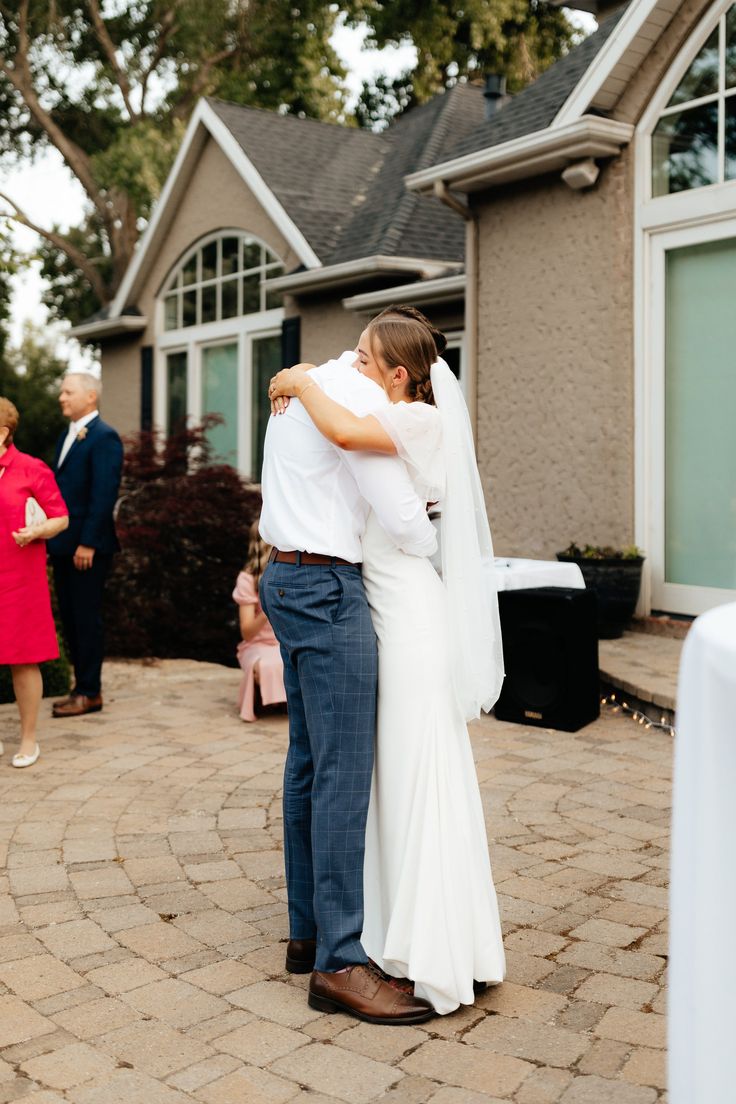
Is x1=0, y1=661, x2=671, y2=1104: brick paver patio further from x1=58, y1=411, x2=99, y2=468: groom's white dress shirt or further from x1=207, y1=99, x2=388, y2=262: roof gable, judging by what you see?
x1=207, y1=99, x2=388, y2=262: roof gable

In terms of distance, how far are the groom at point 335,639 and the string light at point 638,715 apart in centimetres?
351

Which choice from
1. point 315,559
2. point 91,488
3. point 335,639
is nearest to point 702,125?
point 91,488

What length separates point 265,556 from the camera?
21.3ft

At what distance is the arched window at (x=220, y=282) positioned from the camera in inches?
536

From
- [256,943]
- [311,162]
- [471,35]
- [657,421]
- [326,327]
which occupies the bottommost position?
[256,943]

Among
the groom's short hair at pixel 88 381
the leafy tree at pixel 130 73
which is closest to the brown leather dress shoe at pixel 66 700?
the groom's short hair at pixel 88 381

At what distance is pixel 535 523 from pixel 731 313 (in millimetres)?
2223

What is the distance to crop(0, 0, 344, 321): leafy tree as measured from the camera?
22797mm

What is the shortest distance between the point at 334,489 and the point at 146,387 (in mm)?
12818

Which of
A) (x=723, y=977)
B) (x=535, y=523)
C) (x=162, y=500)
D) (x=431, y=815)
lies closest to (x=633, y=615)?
(x=535, y=523)

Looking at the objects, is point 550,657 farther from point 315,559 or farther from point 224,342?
point 224,342

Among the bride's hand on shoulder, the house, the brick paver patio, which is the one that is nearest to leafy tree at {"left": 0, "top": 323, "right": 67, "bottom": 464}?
the house

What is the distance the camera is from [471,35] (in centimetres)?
2325

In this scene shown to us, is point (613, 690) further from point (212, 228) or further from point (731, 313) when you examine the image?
point (212, 228)
